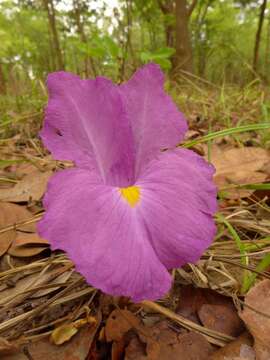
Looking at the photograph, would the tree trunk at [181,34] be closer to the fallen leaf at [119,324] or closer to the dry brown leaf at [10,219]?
the dry brown leaf at [10,219]

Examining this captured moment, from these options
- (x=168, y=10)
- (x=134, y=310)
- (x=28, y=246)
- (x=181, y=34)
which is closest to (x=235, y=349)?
(x=134, y=310)

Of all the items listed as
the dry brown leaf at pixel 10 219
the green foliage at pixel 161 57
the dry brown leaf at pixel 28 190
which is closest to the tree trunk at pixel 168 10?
the green foliage at pixel 161 57

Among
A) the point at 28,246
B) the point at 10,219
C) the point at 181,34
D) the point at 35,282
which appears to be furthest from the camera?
the point at 181,34

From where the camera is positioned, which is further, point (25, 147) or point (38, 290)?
point (25, 147)

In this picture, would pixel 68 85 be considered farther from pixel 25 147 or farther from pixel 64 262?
pixel 25 147

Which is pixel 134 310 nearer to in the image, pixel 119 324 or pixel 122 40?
pixel 119 324

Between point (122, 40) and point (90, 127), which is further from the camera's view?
point (122, 40)

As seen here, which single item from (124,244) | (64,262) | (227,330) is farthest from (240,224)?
(124,244)

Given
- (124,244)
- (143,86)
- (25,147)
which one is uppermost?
(143,86)
